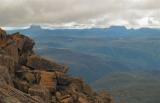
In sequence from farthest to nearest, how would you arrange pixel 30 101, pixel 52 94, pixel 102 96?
pixel 102 96, pixel 52 94, pixel 30 101

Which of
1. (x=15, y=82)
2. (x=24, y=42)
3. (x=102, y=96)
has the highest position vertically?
(x=24, y=42)

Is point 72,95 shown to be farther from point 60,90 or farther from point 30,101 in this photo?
point 30,101

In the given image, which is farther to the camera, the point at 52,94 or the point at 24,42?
the point at 24,42

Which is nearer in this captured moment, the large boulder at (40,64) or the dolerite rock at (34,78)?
the dolerite rock at (34,78)

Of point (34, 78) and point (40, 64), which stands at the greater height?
point (40, 64)

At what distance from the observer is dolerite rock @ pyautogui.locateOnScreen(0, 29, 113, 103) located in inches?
2854

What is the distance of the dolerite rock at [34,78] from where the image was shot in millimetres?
72494

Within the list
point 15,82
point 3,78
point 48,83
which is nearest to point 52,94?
point 48,83

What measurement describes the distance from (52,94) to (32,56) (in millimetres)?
12886

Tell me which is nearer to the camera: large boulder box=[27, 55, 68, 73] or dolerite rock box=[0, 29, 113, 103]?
dolerite rock box=[0, 29, 113, 103]

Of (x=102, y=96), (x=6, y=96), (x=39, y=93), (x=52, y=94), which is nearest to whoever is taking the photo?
(x=6, y=96)

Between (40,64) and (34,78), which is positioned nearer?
(34,78)

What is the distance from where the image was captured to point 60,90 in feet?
278

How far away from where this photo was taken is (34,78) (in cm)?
8225
